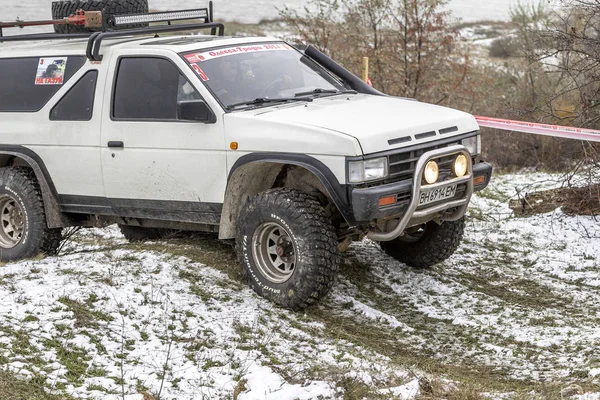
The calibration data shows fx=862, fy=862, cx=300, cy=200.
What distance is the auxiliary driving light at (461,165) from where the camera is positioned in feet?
A: 20.7

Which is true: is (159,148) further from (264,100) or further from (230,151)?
(264,100)

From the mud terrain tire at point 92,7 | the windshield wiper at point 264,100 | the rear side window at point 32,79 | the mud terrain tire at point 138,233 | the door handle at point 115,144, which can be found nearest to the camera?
the windshield wiper at point 264,100

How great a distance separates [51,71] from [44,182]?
0.97 metres

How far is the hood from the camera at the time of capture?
589cm

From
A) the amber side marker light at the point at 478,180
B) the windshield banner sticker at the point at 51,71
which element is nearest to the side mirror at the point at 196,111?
the windshield banner sticker at the point at 51,71

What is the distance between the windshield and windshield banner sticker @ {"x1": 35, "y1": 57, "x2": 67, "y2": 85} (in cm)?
133

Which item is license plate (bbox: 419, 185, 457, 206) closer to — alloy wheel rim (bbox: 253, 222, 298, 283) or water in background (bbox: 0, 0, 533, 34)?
alloy wheel rim (bbox: 253, 222, 298, 283)

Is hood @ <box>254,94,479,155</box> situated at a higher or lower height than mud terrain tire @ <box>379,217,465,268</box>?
higher

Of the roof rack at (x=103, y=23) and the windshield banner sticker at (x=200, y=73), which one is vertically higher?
the roof rack at (x=103, y=23)

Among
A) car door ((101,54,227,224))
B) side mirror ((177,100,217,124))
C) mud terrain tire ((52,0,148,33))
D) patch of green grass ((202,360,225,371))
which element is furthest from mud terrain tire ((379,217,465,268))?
mud terrain tire ((52,0,148,33))

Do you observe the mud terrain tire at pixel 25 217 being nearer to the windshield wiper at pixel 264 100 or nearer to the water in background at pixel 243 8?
the windshield wiper at pixel 264 100

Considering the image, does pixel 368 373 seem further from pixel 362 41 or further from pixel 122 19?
pixel 362 41

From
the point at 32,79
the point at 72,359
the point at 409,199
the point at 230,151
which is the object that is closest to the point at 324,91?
the point at 230,151

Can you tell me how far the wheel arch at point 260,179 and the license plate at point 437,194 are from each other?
54 cm
